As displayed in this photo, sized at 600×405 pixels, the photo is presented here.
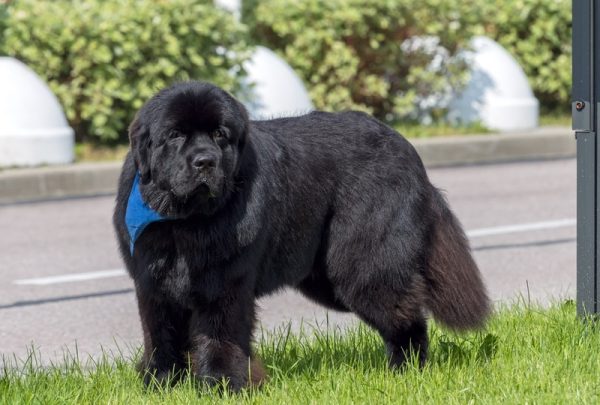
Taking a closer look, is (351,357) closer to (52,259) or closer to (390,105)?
(52,259)

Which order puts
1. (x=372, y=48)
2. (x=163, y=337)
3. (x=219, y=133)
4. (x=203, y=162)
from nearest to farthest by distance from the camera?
(x=203, y=162), (x=219, y=133), (x=163, y=337), (x=372, y=48)

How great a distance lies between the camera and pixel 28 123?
1138cm

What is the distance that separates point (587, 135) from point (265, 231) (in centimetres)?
162

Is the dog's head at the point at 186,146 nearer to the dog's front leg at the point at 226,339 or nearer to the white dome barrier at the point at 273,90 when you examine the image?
the dog's front leg at the point at 226,339

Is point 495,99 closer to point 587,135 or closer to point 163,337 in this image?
point 587,135

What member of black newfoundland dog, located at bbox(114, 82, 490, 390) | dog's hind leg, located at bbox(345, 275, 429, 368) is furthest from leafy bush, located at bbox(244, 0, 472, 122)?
dog's hind leg, located at bbox(345, 275, 429, 368)

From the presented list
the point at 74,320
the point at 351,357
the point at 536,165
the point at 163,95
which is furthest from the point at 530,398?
the point at 536,165

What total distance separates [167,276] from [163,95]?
0.62 metres

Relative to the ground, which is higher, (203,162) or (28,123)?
(203,162)

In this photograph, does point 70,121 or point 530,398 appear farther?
point 70,121

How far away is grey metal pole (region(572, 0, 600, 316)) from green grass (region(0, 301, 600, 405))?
0.23 metres

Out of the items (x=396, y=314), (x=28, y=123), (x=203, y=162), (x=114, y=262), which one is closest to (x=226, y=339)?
(x=203, y=162)

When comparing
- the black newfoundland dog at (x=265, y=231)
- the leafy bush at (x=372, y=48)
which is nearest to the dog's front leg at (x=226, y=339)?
the black newfoundland dog at (x=265, y=231)

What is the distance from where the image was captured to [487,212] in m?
9.85
